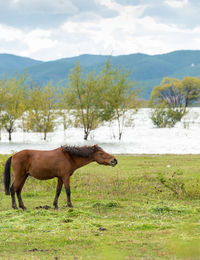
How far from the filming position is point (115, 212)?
32.8 ft

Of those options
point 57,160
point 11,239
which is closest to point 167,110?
point 57,160

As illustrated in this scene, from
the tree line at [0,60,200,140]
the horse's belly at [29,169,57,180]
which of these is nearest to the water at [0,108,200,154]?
the tree line at [0,60,200,140]

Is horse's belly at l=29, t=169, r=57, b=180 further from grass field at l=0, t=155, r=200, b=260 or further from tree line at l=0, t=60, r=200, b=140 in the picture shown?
tree line at l=0, t=60, r=200, b=140

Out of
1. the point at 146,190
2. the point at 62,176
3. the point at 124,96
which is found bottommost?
the point at 146,190

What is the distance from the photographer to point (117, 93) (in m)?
42.0

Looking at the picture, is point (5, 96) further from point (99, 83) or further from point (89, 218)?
point (89, 218)

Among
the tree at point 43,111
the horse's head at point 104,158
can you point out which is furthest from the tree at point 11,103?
the horse's head at point 104,158

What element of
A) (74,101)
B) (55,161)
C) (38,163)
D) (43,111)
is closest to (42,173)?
(38,163)

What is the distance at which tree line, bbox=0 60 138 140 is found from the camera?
1645 inches

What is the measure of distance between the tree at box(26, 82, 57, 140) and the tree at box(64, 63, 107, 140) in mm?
2803

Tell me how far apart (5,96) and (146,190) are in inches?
1288

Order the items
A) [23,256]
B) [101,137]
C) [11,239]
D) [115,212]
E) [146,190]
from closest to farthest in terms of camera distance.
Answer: [23,256] → [11,239] → [115,212] → [146,190] → [101,137]

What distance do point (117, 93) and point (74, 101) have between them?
4802 millimetres

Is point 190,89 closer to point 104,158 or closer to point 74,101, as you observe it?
point 74,101
